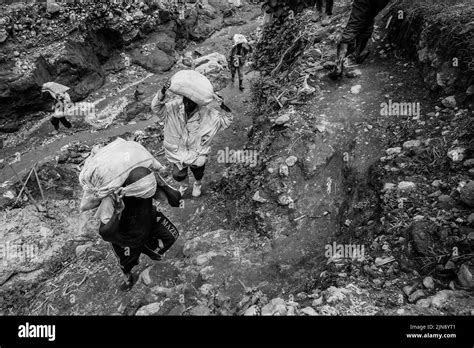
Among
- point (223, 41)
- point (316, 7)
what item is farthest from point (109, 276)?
point (223, 41)

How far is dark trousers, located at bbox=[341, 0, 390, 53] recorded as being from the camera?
15.1 feet

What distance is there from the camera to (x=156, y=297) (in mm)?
3475

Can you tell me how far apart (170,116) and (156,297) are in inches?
84.5

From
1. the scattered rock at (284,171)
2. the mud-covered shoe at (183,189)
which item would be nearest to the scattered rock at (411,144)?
the scattered rock at (284,171)

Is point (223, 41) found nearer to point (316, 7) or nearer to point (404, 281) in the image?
point (316, 7)

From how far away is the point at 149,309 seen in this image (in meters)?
3.32

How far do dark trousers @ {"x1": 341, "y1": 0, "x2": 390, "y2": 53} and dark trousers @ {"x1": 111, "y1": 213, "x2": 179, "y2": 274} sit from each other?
340 centimetres

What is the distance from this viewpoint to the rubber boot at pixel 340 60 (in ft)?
15.9

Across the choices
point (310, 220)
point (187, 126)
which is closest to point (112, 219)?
point (187, 126)

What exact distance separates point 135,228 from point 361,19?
155 inches

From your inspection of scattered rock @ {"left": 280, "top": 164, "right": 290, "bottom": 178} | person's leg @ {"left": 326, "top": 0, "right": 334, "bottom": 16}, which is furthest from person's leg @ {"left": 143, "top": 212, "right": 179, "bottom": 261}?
person's leg @ {"left": 326, "top": 0, "right": 334, "bottom": 16}

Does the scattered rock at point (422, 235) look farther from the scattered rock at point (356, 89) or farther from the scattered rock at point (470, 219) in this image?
the scattered rock at point (356, 89)
